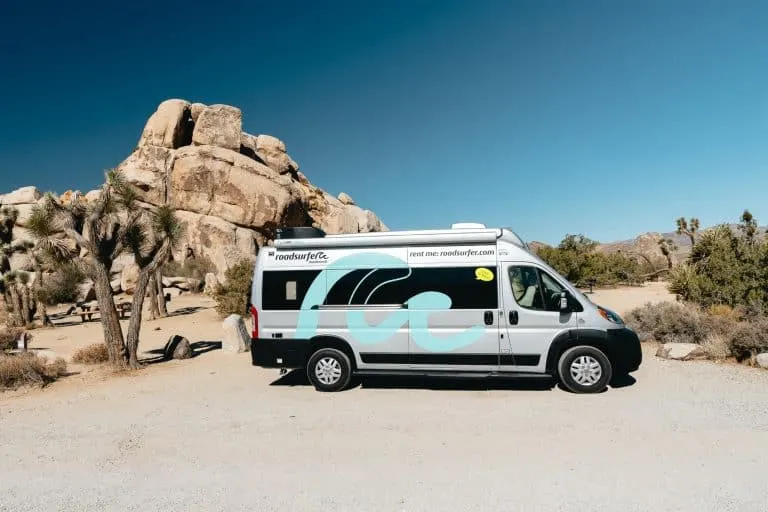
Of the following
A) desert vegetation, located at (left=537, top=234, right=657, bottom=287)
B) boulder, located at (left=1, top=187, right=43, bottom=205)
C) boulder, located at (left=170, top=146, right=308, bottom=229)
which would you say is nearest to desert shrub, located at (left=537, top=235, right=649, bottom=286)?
desert vegetation, located at (left=537, top=234, right=657, bottom=287)

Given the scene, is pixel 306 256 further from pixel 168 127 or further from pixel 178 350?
pixel 168 127

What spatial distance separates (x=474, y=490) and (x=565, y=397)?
3.54 m

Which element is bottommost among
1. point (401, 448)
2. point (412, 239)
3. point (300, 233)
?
point (401, 448)

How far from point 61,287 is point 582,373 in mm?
34738

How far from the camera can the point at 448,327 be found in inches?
307

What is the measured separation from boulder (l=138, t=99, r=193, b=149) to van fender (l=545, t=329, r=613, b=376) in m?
49.2

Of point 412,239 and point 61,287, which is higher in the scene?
point 412,239

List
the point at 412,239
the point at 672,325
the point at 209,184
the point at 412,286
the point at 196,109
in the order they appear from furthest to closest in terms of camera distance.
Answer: the point at 196,109 < the point at 209,184 < the point at 672,325 < the point at 412,239 < the point at 412,286

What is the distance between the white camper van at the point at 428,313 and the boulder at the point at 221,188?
38748mm

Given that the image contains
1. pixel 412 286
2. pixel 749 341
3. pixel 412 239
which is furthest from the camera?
pixel 749 341

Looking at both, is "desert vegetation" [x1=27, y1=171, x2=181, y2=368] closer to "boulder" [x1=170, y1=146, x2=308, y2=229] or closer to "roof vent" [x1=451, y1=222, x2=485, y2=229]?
"roof vent" [x1=451, y1=222, x2=485, y2=229]

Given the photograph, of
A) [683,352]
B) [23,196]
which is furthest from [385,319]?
[23,196]

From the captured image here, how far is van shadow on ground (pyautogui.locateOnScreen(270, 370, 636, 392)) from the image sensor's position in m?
8.01

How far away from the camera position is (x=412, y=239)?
809 cm
